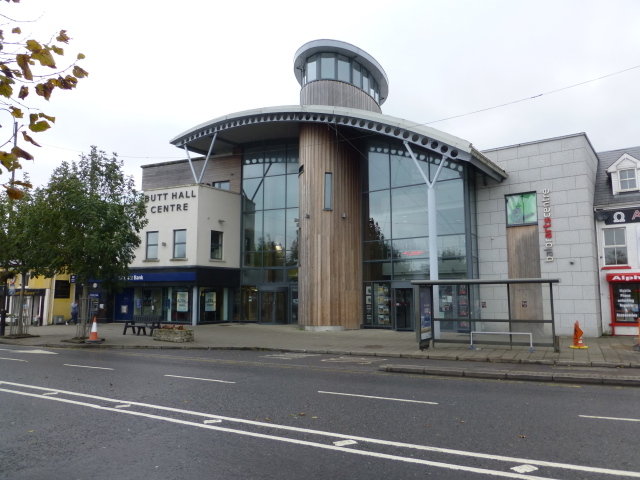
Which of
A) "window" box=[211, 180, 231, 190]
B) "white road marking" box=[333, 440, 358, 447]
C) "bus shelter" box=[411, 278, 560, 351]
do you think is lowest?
"white road marking" box=[333, 440, 358, 447]

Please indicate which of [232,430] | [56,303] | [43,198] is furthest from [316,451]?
[56,303]

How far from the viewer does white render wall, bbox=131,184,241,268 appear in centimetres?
2750

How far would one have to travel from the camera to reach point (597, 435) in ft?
19.6

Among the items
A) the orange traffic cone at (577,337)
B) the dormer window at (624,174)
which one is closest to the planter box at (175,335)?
the orange traffic cone at (577,337)

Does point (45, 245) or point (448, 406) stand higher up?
point (45, 245)

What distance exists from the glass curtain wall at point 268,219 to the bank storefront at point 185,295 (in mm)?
1175

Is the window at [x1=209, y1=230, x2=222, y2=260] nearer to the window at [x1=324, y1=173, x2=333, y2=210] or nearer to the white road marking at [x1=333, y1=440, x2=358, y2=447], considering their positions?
the window at [x1=324, y1=173, x2=333, y2=210]

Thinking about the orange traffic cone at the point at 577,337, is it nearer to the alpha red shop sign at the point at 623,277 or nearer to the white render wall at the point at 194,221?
the alpha red shop sign at the point at 623,277

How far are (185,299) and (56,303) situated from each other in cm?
996

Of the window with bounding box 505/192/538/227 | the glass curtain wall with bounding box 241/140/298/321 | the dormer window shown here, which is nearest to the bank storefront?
the glass curtain wall with bounding box 241/140/298/321

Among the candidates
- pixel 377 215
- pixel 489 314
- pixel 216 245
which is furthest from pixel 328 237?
pixel 489 314

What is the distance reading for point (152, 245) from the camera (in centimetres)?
2908

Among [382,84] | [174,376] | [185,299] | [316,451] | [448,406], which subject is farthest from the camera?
[382,84]

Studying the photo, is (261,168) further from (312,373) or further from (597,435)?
(597,435)
